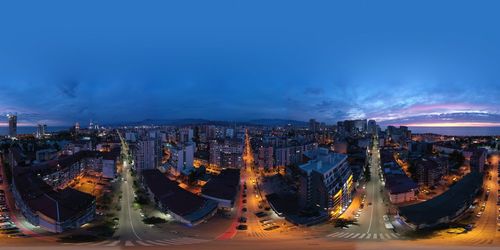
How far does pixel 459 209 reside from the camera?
5312 millimetres

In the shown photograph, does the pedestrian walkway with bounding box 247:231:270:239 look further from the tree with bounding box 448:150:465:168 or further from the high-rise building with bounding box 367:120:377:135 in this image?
the high-rise building with bounding box 367:120:377:135

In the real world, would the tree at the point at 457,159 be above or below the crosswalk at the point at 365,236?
above

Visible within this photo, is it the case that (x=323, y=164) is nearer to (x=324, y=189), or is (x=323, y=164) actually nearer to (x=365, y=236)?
(x=324, y=189)

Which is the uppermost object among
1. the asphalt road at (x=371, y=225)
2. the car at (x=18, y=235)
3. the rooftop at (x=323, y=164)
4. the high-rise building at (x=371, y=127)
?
the high-rise building at (x=371, y=127)

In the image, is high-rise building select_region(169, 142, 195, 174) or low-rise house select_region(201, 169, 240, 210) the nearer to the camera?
low-rise house select_region(201, 169, 240, 210)

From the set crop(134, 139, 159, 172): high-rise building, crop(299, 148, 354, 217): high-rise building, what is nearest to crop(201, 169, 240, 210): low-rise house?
crop(299, 148, 354, 217): high-rise building

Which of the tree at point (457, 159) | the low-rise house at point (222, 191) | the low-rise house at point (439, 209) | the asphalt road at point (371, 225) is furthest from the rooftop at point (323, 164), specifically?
the tree at point (457, 159)

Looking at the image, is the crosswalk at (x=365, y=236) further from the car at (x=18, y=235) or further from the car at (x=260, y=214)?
the car at (x=18, y=235)

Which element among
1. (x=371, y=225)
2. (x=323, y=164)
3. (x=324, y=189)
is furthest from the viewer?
(x=323, y=164)

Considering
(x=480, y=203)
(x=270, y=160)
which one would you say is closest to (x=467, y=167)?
(x=480, y=203)

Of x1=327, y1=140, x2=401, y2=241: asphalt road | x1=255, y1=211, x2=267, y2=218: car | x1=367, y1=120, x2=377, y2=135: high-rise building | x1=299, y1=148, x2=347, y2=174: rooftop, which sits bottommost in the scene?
x1=255, y1=211, x2=267, y2=218: car

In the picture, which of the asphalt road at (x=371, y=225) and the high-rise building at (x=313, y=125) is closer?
the asphalt road at (x=371, y=225)

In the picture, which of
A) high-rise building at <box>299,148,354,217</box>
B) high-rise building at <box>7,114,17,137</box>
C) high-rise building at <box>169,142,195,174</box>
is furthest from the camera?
high-rise building at <box>7,114,17,137</box>

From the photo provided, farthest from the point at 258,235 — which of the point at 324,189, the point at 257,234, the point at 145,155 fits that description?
the point at 145,155
